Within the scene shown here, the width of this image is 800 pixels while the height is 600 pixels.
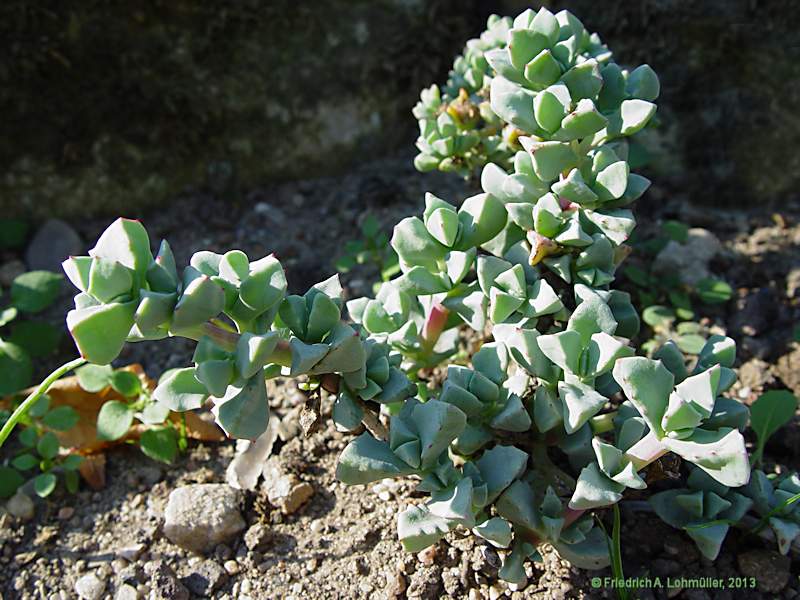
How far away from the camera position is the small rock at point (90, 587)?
1.69 m

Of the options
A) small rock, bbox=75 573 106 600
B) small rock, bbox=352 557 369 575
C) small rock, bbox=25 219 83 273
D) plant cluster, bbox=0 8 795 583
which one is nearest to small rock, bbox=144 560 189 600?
small rock, bbox=75 573 106 600

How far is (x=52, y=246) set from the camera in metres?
2.66

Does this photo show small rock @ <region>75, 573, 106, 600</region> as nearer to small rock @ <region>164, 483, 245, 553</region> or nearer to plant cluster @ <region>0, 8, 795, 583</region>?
small rock @ <region>164, 483, 245, 553</region>

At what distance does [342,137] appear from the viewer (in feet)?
9.73

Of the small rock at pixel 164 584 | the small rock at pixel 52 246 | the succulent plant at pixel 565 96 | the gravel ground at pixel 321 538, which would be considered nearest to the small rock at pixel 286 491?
the gravel ground at pixel 321 538

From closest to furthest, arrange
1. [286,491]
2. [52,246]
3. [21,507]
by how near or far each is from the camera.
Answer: [286,491] → [21,507] → [52,246]

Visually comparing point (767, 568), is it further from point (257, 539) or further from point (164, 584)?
point (164, 584)

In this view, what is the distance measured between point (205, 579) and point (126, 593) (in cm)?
17

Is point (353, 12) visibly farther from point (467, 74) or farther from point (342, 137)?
point (467, 74)

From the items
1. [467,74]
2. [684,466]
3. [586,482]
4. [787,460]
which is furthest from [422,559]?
[467,74]

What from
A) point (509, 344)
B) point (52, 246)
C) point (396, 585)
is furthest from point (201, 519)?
point (52, 246)

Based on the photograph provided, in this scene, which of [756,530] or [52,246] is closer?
[756,530]

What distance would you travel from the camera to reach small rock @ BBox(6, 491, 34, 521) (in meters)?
1.89

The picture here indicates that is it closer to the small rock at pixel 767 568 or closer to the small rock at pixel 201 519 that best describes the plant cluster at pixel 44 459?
the small rock at pixel 201 519
